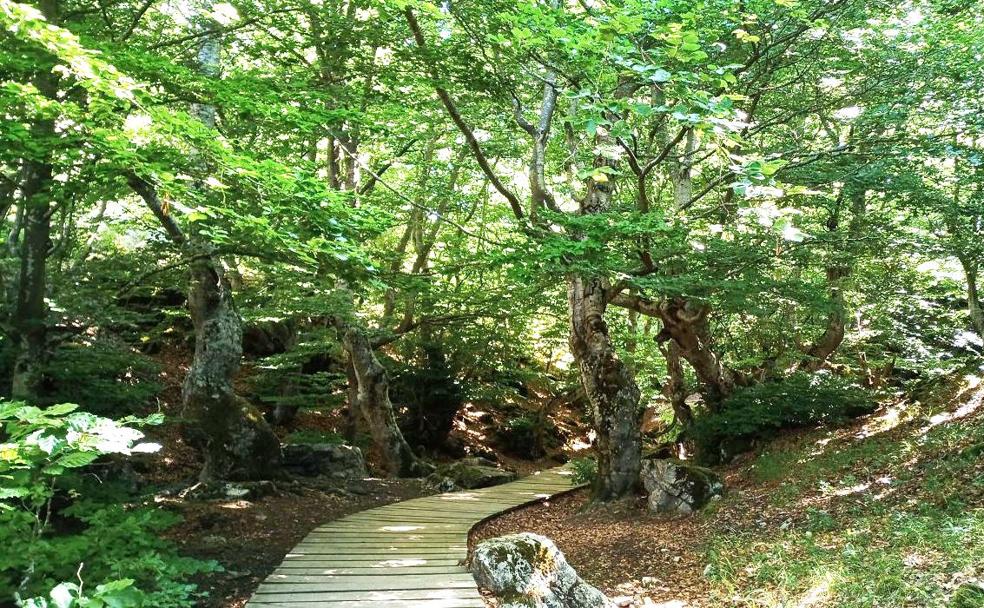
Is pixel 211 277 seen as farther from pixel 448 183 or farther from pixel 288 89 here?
pixel 448 183

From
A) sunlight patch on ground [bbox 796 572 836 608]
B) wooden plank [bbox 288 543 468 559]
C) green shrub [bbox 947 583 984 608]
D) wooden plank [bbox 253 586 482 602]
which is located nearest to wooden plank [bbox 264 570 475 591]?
wooden plank [bbox 253 586 482 602]

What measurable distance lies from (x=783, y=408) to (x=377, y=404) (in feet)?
25.7

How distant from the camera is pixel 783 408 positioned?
37.6 feet

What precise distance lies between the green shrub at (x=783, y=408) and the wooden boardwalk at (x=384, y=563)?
4970 millimetres

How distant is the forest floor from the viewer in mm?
4629

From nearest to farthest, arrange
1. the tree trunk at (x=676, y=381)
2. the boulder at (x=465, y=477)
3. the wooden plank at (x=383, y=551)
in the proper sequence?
1. the wooden plank at (x=383, y=551)
2. the boulder at (x=465, y=477)
3. the tree trunk at (x=676, y=381)

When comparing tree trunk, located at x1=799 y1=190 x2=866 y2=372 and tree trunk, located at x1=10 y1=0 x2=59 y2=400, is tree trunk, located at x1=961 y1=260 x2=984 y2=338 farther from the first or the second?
tree trunk, located at x1=10 y1=0 x2=59 y2=400

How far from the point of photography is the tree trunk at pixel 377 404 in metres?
11.9

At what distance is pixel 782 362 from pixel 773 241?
5.66 meters

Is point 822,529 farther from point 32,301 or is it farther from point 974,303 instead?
point 32,301

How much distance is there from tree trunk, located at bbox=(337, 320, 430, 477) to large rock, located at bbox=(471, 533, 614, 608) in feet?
22.8

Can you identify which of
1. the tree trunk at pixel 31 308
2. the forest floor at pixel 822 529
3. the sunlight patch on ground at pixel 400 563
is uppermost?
the tree trunk at pixel 31 308

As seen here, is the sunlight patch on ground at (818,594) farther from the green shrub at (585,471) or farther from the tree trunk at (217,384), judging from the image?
the tree trunk at (217,384)

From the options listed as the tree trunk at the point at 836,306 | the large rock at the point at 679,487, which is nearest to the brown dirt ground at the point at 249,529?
the large rock at the point at 679,487
